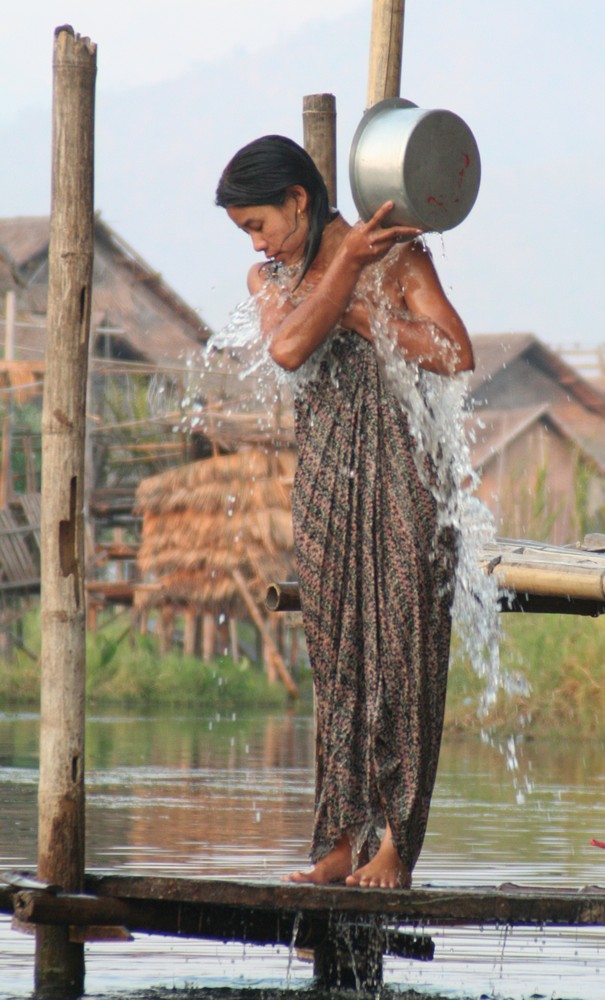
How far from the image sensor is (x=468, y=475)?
16.9 feet

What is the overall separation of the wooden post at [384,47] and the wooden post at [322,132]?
0.87 metres

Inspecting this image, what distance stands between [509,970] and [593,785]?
617cm

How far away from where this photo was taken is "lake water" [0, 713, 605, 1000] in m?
6.22

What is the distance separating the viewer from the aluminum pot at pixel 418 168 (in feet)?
16.2

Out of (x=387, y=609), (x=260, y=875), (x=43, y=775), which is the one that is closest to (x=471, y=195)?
(x=387, y=609)

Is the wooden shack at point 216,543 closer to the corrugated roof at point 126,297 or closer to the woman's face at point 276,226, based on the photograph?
the corrugated roof at point 126,297

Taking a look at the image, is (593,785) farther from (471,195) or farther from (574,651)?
(471,195)

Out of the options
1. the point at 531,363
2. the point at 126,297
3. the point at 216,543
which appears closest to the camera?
the point at 216,543

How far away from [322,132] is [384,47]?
0.95 metres

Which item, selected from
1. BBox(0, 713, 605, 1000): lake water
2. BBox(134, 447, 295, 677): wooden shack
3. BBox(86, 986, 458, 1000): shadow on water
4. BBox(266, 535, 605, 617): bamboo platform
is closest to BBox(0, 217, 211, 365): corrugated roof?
BBox(134, 447, 295, 677): wooden shack

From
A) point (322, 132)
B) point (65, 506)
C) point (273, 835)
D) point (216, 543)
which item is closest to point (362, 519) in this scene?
point (65, 506)

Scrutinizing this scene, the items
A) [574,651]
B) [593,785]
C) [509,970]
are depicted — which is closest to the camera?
[509,970]

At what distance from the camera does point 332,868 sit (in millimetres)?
5160

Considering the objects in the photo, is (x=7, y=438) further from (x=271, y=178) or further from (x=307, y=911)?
(x=271, y=178)
